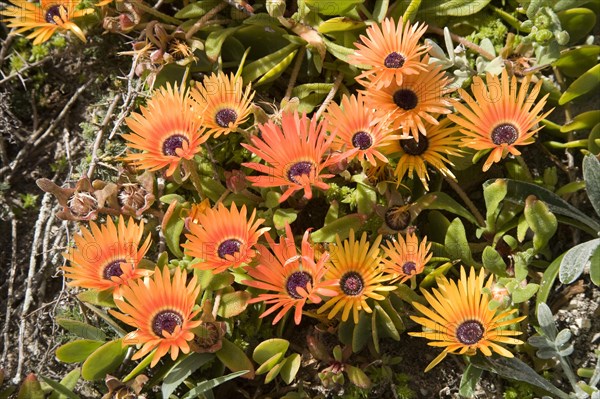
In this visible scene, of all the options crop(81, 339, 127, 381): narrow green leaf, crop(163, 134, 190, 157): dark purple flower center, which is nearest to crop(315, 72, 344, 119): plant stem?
crop(163, 134, 190, 157): dark purple flower center

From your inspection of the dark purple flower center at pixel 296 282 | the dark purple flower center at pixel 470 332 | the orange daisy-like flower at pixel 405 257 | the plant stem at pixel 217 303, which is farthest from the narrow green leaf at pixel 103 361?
the dark purple flower center at pixel 470 332

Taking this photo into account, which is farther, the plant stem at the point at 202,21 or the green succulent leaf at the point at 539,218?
the plant stem at the point at 202,21

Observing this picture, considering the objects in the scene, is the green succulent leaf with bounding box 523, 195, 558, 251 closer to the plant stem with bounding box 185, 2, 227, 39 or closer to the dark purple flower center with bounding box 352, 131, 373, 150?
the dark purple flower center with bounding box 352, 131, 373, 150

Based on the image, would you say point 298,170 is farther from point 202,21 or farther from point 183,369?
point 202,21

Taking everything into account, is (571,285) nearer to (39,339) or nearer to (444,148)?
(444,148)

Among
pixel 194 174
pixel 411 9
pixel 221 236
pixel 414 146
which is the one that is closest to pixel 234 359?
pixel 221 236

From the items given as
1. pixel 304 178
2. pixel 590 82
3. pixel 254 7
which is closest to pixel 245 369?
pixel 304 178

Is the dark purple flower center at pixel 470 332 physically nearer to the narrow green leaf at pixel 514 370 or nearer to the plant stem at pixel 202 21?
the narrow green leaf at pixel 514 370
